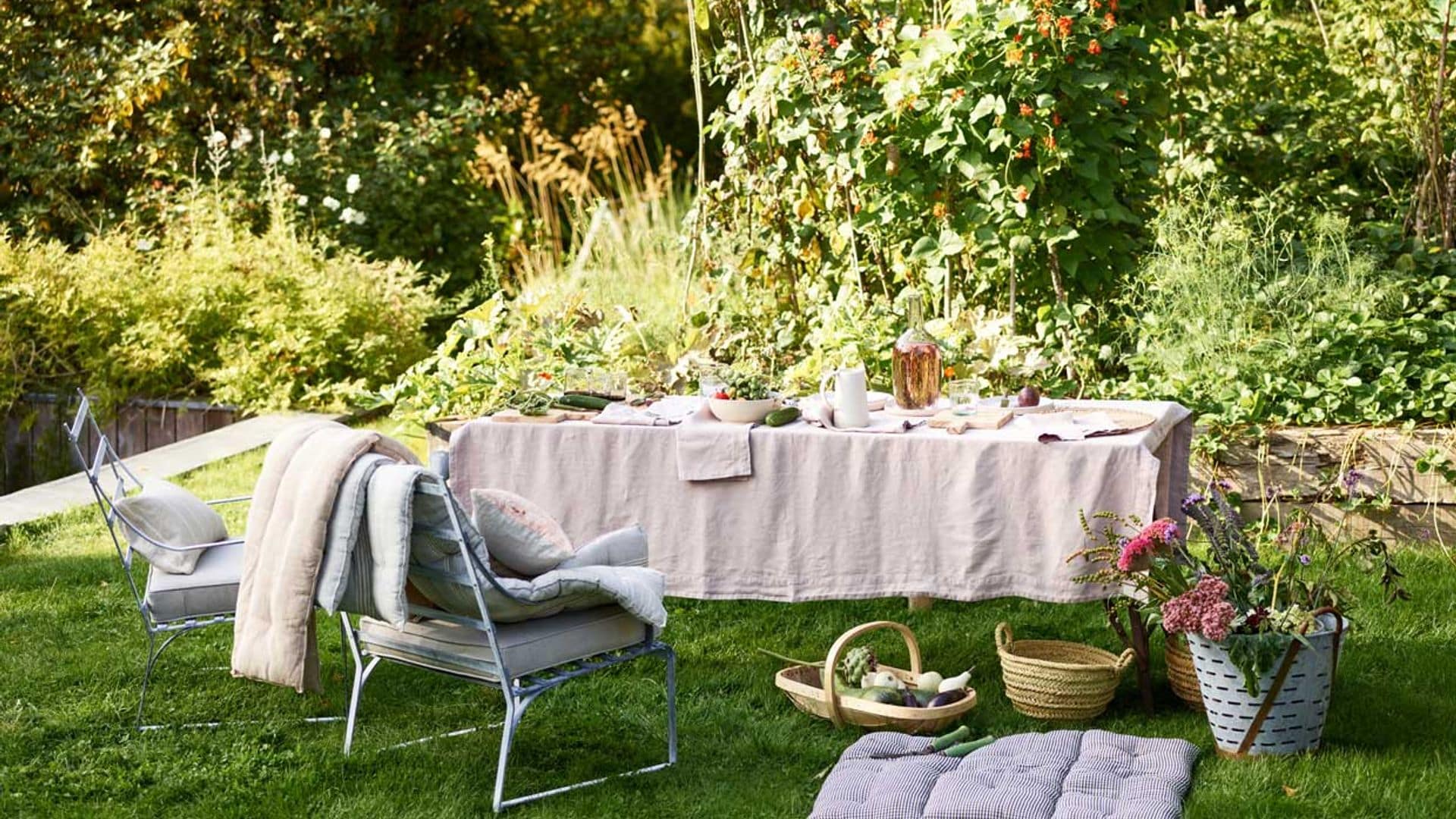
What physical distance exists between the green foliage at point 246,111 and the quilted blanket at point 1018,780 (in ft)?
20.2

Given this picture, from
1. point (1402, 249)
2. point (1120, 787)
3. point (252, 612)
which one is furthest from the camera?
point (1402, 249)

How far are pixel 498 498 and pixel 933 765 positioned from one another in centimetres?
114

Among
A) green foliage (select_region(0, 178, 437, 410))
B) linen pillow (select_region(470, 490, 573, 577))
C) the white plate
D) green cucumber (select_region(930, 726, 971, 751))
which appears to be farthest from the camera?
green foliage (select_region(0, 178, 437, 410))

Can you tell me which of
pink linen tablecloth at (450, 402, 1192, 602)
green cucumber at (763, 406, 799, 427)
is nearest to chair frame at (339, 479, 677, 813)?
pink linen tablecloth at (450, 402, 1192, 602)

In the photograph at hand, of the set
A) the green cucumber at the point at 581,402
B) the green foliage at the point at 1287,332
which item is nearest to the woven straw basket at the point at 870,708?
the green cucumber at the point at 581,402

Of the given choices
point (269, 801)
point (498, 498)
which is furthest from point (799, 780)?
point (269, 801)

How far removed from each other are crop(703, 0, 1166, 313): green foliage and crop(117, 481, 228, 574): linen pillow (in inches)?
107

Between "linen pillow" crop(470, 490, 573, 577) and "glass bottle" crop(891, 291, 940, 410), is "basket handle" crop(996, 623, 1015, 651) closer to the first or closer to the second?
"glass bottle" crop(891, 291, 940, 410)

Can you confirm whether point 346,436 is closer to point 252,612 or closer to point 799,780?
point 252,612

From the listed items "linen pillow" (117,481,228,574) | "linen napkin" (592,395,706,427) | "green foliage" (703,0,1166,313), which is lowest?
"linen pillow" (117,481,228,574)

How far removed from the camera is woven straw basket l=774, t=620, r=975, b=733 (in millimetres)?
3688

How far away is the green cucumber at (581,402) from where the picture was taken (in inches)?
178

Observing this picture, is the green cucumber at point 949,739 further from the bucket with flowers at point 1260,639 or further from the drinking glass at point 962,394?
the drinking glass at point 962,394

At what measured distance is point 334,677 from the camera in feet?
13.8
